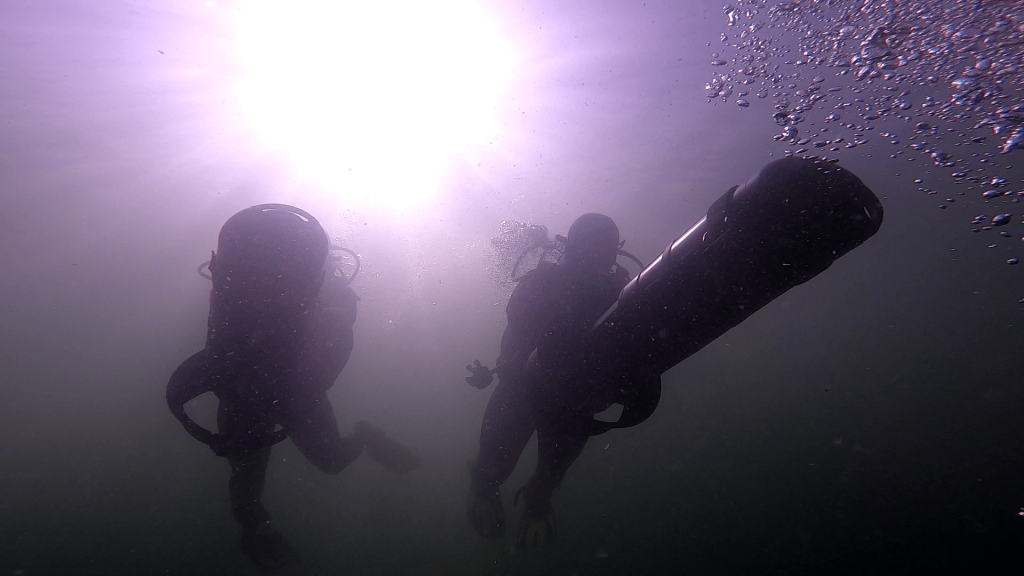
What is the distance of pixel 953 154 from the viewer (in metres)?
9.12

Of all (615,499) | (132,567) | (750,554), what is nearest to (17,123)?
(132,567)

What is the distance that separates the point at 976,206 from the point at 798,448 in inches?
945

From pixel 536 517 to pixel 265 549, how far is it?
12.2 feet

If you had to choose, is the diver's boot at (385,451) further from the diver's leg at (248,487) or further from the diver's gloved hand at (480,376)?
the diver's gloved hand at (480,376)

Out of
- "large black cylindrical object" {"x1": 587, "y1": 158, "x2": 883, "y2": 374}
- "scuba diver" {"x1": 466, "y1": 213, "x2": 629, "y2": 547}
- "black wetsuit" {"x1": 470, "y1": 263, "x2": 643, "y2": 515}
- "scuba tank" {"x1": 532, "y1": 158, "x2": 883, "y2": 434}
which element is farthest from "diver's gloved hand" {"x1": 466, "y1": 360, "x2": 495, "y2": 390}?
"large black cylindrical object" {"x1": 587, "y1": 158, "x2": 883, "y2": 374}

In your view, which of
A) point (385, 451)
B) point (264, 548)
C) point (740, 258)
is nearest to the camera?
point (740, 258)

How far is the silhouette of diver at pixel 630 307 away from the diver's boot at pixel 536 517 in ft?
0.05

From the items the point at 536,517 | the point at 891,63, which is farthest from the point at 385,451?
the point at 891,63

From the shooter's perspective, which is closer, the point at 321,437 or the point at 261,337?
the point at 261,337

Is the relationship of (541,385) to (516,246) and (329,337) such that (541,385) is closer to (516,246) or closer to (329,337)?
(329,337)

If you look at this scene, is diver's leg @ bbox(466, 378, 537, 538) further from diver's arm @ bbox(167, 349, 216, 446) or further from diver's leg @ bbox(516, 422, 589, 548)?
diver's arm @ bbox(167, 349, 216, 446)

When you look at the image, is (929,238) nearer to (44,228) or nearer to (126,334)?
(44,228)

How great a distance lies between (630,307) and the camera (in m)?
2.53

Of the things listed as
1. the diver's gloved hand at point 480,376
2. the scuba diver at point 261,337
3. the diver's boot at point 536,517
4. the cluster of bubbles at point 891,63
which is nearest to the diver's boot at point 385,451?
the scuba diver at point 261,337
